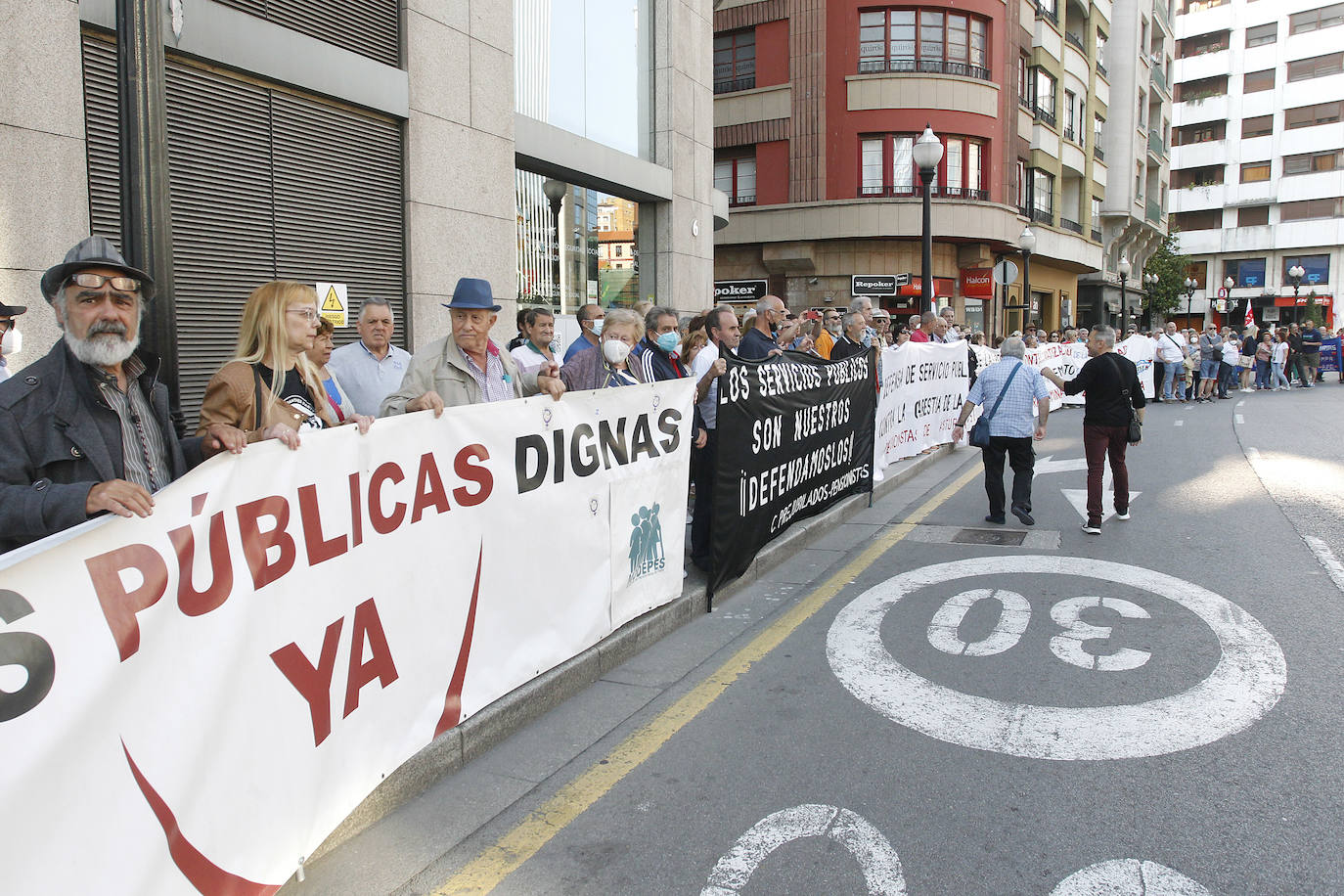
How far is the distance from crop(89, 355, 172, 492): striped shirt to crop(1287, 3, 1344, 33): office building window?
82137mm

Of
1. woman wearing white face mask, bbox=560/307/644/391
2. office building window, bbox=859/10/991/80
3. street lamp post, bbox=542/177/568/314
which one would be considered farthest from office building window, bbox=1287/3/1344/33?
woman wearing white face mask, bbox=560/307/644/391

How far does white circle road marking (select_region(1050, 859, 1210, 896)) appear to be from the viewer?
299 cm

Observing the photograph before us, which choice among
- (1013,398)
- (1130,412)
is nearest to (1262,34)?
(1130,412)

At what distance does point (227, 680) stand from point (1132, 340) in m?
23.5

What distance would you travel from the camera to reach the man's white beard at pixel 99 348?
2918 mm

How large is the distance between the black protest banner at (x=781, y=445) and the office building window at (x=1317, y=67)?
244ft

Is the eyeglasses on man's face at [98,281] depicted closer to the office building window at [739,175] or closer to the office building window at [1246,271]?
the office building window at [739,175]

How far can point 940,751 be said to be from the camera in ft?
13.2

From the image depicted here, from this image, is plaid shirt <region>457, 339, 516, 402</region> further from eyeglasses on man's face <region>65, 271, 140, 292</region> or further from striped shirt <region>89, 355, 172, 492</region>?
eyeglasses on man's face <region>65, 271, 140, 292</region>

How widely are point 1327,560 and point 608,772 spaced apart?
5.93 meters

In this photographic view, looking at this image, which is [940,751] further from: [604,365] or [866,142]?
[866,142]

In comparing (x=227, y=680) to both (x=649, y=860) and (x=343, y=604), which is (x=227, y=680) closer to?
(x=343, y=604)

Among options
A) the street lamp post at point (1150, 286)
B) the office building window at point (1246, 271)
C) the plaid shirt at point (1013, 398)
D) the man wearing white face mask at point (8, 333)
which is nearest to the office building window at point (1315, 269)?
the office building window at point (1246, 271)

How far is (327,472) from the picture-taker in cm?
→ 322
